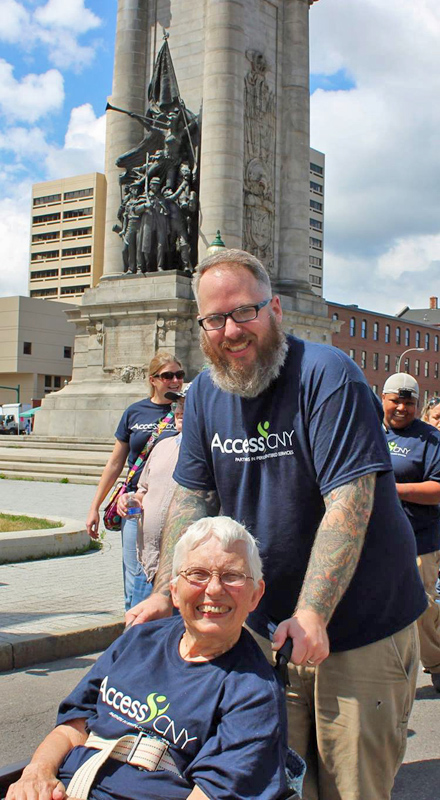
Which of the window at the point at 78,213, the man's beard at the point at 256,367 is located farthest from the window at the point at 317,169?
the man's beard at the point at 256,367

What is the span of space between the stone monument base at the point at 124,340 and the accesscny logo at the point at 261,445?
18668 millimetres

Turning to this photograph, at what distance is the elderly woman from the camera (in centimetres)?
234

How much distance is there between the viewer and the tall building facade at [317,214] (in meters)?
117

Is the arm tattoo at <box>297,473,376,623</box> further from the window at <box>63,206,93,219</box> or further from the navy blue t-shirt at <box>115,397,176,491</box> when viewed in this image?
the window at <box>63,206,93,219</box>

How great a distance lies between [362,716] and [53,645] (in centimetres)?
385

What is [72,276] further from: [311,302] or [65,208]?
[311,302]

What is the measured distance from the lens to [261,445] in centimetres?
274

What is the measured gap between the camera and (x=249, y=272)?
110 inches

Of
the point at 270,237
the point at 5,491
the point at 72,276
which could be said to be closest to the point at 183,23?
the point at 270,237

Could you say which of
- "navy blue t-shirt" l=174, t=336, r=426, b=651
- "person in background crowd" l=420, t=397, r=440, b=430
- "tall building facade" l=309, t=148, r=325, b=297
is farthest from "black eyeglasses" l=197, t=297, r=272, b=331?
"tall building facade" l=309, t=148, r=325, b=297

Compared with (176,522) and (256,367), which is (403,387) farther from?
(256,367)

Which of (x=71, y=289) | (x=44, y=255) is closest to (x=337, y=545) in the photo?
(x=71, y=289)

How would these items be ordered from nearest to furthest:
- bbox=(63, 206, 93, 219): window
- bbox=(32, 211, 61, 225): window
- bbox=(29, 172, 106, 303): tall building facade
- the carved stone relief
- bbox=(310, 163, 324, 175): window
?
the carved stone relief, bbox=(63, 206, 93, 219): window, bbox=(29, 172, 106, 303): tall building facade, bbox=(32, 211, 61, 225): window, bbox=(310, 163, 324, 175): window

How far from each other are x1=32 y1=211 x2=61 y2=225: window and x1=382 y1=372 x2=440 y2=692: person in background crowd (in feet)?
373
